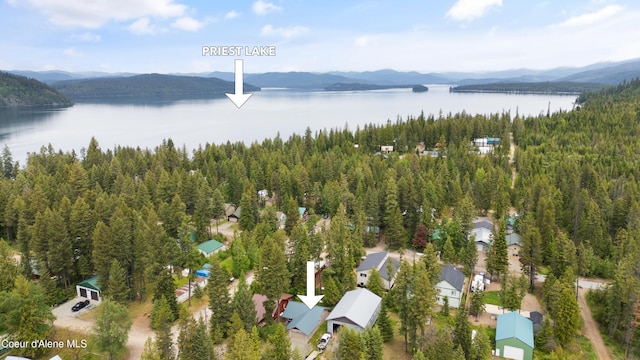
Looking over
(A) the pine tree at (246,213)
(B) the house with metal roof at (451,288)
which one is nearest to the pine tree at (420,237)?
(B) the house with metal roof at (451,288)

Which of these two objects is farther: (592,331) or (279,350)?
(592,331)

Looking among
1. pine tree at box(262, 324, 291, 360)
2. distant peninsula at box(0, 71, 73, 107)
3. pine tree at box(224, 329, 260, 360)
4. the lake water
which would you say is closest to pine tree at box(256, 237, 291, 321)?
pine tree at box(262, 324, 291, 360)

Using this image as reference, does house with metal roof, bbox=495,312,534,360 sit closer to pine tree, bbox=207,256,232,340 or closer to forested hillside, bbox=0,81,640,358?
forested hillside, bbox=0,81,640,358

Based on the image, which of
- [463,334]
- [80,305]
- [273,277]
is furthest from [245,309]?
[80,305]

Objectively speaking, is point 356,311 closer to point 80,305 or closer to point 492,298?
point 492,298

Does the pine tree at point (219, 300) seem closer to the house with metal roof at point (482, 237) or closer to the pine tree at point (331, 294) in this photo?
the pine tree at point (331, 294)

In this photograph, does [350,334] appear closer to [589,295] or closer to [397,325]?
[397,325]
